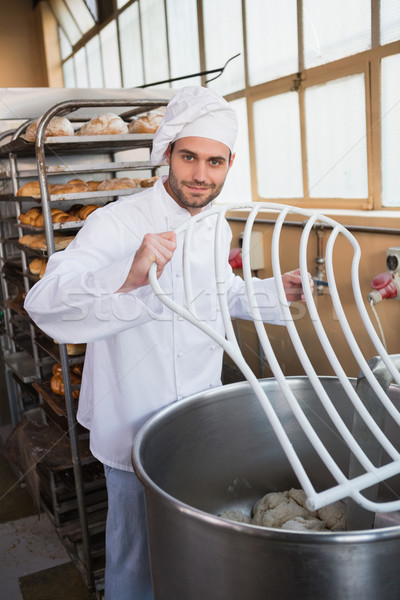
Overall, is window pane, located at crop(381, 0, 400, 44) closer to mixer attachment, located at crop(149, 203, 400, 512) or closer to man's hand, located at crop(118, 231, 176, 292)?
mixer attachment, located at crop(149, 203, 400, 512)

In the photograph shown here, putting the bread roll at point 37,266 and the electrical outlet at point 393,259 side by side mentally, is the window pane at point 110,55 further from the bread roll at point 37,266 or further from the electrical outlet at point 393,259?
the electrical outlet at point 393,259

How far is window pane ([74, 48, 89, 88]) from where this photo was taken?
592cm

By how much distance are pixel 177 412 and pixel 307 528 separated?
32 cm

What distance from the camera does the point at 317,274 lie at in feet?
7.38

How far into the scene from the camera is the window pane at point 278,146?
262cm

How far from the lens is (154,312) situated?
118cm

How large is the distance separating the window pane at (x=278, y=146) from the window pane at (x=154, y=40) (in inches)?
54.4

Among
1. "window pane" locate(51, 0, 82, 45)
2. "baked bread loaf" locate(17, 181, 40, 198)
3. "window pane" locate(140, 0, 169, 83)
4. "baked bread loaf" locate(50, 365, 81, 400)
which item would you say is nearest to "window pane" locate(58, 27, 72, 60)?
"window pane" locate(51, 0, 82, 45)

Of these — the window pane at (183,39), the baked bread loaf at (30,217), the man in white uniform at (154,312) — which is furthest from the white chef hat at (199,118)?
the window pane at (183,39)

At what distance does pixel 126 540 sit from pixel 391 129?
1664mm

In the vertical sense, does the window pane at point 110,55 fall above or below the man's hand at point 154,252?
above

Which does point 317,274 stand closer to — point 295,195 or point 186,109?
point 295,195

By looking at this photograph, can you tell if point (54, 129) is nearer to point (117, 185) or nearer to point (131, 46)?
point (117, 185)

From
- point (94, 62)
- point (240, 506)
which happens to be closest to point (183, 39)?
point (94, 62)
